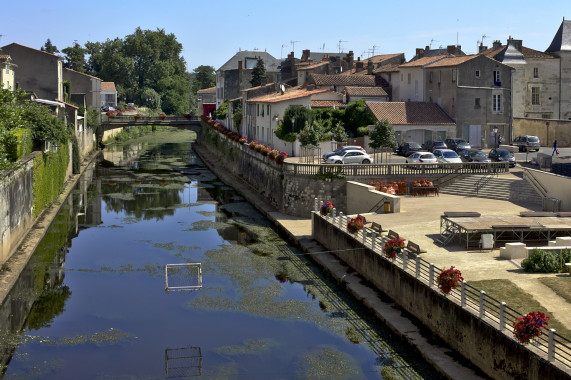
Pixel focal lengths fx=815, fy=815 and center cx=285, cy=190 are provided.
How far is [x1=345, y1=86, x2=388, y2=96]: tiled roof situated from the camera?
71812 millimetres

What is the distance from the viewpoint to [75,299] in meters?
31.6

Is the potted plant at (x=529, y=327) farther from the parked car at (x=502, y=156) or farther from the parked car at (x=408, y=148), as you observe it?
the parked car at (x=408, y=148)

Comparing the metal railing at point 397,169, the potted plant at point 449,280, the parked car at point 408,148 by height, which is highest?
the parked car at point 408,148

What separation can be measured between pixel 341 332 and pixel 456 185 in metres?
23.4

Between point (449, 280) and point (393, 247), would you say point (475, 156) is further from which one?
point (449, 280)

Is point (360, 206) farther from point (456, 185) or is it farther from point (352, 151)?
point (352, 151)

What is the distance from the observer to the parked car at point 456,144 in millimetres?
62562

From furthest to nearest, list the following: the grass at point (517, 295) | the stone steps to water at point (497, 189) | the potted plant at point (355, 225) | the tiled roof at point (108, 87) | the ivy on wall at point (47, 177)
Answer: the tiled roof at point (108, 87) → the ivy on wall at point (47, 177) → the stone steps to water at point (497, 189) → the potted plant at point (355, 225) → the grass at point (517, 295)

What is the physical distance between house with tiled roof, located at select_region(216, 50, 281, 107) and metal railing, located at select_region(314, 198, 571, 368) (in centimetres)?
8305

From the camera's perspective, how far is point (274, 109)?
6862 cm

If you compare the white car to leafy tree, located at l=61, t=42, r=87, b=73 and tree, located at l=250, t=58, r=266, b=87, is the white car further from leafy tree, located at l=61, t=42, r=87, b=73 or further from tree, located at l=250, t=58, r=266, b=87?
leafy tree, located at l=61, t=42, r=87, b=73

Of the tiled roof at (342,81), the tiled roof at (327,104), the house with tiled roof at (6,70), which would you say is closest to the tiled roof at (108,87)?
the house with tiled roof at (6,70)

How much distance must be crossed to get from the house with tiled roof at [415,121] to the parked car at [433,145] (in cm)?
331

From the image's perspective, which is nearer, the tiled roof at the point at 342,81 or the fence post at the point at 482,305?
the fence post at the point at 482,305
